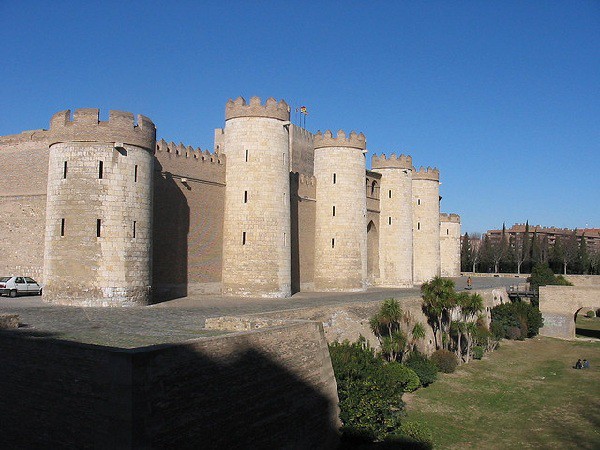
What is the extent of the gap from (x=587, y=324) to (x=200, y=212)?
30.3 metres

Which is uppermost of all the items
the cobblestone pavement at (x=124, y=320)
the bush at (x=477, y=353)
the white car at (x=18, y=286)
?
the white car at (x=18, y=286)

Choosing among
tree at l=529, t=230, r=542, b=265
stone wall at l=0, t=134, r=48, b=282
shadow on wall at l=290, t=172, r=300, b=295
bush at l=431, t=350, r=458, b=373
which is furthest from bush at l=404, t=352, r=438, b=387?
tree at l=529, t=230, r=542, b=265

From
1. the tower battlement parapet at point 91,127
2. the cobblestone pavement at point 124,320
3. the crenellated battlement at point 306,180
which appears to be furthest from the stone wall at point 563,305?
the tower battlement parapet at point 91,127

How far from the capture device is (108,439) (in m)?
9.48

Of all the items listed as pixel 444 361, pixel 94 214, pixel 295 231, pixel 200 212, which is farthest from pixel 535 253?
pixel 94 214

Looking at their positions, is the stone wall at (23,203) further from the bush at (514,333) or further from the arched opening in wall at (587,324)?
the arched opening in wall at (587,324)

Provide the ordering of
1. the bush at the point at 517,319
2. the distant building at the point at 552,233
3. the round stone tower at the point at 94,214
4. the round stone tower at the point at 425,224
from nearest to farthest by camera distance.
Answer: the round stone tower at the point at 94,214, the bush at the point at 517,319, the round stone tower at the point at 425,224, the distant building at the point at 552,233

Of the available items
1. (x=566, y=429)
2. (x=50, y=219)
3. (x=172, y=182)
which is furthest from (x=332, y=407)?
(x=172, y=182)

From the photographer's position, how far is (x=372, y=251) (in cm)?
3734

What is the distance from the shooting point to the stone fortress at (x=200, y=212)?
1947 centimetres

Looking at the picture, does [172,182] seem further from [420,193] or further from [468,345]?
[420,193]

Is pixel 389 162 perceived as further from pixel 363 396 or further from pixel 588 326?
pixel 363 396

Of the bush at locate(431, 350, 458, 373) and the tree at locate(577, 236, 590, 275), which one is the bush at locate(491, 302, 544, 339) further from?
the tree at locate(577, 236, 590, 275)

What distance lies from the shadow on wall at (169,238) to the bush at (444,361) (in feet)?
35.9
